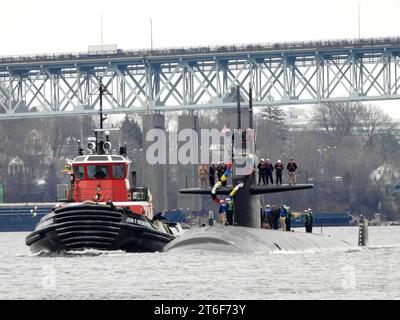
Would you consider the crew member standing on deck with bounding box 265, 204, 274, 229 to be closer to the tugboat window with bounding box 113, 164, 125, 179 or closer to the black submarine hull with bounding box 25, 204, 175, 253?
the black submarine hull with bounding box 25, 204, 175, 253

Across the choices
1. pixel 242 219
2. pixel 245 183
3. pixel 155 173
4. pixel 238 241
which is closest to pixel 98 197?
pixel 242 219

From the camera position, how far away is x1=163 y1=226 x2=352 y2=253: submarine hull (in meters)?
52.8

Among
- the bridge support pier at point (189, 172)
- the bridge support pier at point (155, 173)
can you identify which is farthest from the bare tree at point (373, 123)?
the bridge support pier at point (155, 173)

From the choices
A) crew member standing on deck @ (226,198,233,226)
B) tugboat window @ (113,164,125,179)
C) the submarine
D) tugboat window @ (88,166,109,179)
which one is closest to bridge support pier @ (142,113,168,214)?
tugboat window @ (113,164,125,179)

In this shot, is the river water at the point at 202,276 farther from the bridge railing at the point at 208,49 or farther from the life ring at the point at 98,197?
the bridge railing at the point at 208,49

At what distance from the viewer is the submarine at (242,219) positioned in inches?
2093

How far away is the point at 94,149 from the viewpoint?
62844mm

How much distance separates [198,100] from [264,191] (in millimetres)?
76277

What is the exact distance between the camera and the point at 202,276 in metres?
47.1

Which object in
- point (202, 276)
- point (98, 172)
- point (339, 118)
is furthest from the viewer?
point (339, 118)

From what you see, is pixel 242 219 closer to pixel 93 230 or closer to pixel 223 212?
pixel 223 212

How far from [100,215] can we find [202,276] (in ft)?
36.6

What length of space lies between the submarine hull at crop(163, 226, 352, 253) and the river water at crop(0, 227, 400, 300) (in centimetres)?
30
